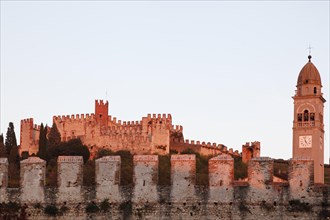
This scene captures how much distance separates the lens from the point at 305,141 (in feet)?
320

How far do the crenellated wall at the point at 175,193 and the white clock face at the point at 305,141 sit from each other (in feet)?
186

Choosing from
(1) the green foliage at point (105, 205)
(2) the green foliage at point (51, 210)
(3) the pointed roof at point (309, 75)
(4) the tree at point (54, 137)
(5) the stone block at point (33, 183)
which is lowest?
(2) the green foliage at point (51, 210)

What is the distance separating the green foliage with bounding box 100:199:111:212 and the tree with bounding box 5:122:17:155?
59.8 meters

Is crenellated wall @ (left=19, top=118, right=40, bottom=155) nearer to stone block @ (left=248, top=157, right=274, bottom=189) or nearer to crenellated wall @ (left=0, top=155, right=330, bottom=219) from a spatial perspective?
crenellated wall @ (left=0, top=155, right=330, bottom=219)

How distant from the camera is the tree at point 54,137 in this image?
115 m

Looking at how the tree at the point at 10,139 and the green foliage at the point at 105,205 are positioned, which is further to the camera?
the tree at the point at 10,139

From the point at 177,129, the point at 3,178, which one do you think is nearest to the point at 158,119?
the point at 177,129

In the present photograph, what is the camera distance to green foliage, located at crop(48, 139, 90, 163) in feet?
348

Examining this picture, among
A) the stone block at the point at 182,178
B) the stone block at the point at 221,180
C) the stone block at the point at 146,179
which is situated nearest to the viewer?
the stone block at the point at 221,180

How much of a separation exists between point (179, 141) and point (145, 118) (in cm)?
523

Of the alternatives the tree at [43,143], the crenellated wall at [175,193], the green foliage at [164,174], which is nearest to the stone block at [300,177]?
the crenellated wall at [175,193]

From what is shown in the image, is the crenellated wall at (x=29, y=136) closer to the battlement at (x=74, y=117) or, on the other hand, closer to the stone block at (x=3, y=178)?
the battlement at (x=74, y=117)

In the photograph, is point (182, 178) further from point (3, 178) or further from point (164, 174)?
point (164, 174)

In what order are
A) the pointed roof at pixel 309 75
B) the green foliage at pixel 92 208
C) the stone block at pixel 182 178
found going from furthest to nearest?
the pointed roof at pixel 309 75, the green foliage at pixel 92 208, the stone block at pixel 182 178
